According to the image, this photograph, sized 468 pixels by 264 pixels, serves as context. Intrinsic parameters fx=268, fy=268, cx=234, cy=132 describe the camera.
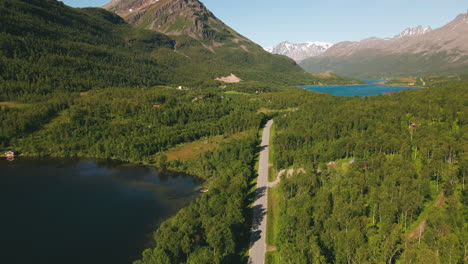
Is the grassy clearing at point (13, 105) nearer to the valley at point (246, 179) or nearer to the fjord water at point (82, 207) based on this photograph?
the valley at point (246, 179)

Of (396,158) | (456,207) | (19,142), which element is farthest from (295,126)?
(19,142)

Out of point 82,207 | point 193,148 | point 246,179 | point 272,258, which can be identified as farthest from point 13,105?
point 272,258

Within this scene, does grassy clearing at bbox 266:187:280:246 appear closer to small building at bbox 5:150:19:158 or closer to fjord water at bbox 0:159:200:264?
fjord water at bbox 0:159:200:264

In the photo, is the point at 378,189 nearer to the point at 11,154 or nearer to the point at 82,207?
the point at 82,207

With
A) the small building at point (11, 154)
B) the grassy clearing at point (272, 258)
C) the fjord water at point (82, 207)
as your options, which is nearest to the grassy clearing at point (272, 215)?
the grassy clearing at point (272, 258)

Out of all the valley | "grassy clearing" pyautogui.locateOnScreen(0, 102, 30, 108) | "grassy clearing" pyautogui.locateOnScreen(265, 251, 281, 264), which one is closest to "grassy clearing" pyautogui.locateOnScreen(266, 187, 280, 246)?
the valley

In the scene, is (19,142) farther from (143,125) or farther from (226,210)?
(226,210)
